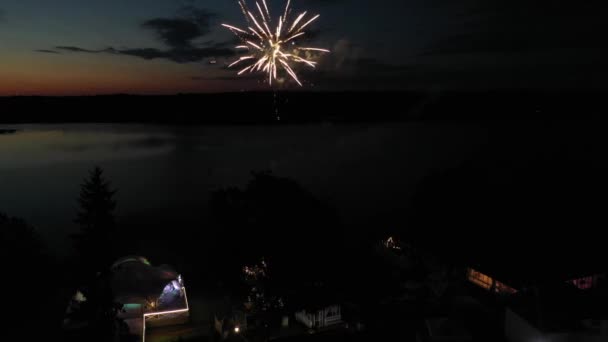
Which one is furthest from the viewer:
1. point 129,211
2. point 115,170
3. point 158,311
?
point 115,170

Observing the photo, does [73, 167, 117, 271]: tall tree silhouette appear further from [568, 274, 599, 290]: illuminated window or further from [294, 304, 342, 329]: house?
[568, 274, 599, 290]: illuminated window

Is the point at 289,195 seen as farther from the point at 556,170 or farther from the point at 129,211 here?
the point at 129,211

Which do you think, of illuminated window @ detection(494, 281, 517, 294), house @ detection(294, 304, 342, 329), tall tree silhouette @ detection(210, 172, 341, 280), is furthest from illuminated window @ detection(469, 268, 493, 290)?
tall tree silhouette @ detection(210, 172, 341, 280)

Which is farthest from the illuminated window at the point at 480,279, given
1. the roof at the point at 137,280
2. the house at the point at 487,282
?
the roof at the point at 137,280

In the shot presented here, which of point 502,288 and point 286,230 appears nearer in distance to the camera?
point 286,230

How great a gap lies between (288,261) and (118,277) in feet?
23.8

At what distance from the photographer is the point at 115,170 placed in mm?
50844

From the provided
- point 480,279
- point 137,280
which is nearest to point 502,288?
point 480,279

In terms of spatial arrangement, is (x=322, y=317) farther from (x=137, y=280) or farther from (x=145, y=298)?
(x=137, y=280)

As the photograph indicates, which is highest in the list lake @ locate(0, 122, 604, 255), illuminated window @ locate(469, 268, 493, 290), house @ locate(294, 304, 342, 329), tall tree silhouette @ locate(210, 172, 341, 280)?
lake @ locate(0, 122, 604, 255)

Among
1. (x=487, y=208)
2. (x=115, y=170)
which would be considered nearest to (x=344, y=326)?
(x=487, y=208)

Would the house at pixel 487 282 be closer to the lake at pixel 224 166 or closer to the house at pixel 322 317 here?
the house at pixel 322 317

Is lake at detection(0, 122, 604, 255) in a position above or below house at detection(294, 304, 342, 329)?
above

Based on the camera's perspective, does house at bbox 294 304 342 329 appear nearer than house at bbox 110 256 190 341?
Yes
